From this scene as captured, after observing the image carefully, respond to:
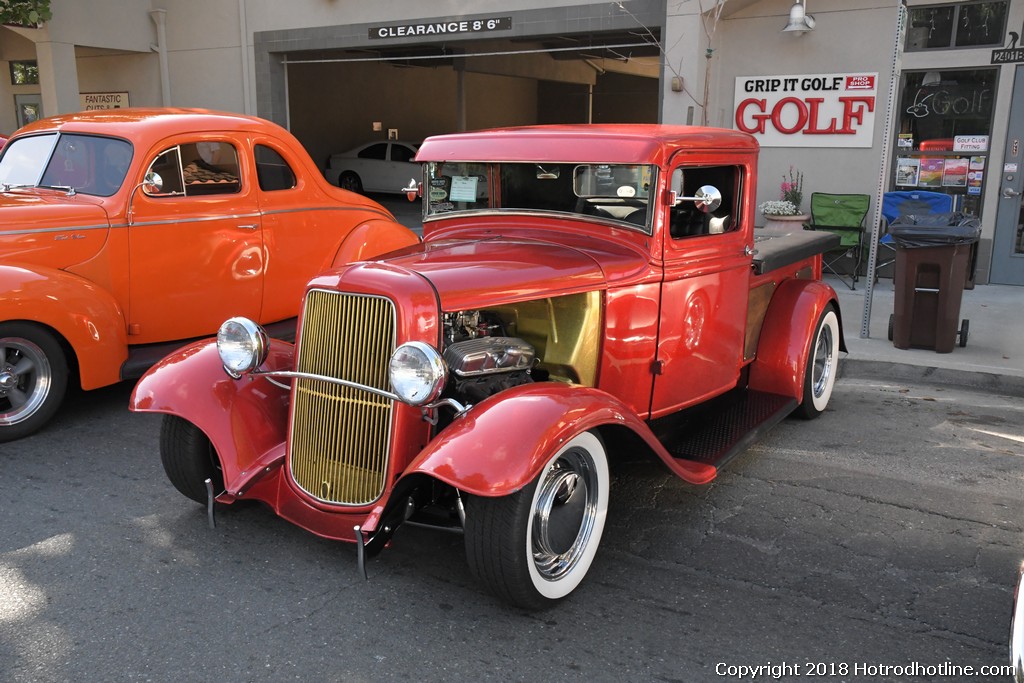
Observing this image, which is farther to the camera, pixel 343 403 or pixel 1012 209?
pixel 1012 209

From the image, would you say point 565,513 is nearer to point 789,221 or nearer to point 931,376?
A: point 931,376

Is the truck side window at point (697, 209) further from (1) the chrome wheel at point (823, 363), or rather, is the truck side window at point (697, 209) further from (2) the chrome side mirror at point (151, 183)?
(2) the chrome side mirror at point (151, 183)

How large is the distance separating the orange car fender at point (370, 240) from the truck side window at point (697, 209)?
2.93 meters

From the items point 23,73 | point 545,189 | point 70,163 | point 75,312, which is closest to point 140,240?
point 75,312

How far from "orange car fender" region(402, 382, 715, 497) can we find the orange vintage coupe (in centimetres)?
319

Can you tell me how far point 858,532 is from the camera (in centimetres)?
389

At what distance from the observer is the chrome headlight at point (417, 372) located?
2.99 meters

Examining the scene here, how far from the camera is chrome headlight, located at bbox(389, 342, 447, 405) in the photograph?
2.99 meters

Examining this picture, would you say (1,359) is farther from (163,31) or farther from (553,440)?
(163,31)

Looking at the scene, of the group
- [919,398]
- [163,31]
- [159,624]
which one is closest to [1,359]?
[159,624]

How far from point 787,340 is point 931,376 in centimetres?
207

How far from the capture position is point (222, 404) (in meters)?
3.75

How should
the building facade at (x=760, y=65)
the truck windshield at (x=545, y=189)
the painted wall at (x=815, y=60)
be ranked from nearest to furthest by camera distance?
1. the truck windshield at (x=545, y=189)
2. the building facade at (x=760, y=65)
3. the painted wall at (x=815, y=60)

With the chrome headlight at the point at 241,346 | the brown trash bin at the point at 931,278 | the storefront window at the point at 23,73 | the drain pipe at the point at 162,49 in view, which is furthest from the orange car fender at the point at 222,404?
the storefront window at the point at 23,73
